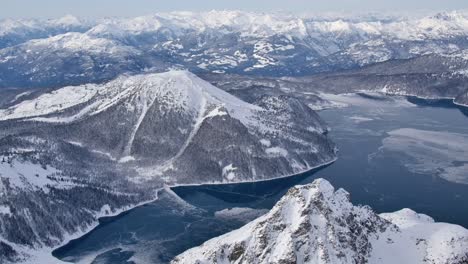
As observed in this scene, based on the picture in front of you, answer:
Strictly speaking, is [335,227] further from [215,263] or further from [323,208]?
[215,263]

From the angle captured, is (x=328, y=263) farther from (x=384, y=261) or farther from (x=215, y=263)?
(x=215, y=263)

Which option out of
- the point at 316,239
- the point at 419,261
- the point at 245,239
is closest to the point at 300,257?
the point at 316,239

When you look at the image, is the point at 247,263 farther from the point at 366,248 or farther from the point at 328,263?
the point at 366,248

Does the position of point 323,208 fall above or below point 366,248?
above

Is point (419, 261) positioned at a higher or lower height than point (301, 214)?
lower

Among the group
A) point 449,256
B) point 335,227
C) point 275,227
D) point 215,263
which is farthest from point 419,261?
point 215,263

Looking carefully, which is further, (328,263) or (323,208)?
(323,208)

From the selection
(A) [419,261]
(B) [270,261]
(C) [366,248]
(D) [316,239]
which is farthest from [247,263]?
(A) [419,261]
